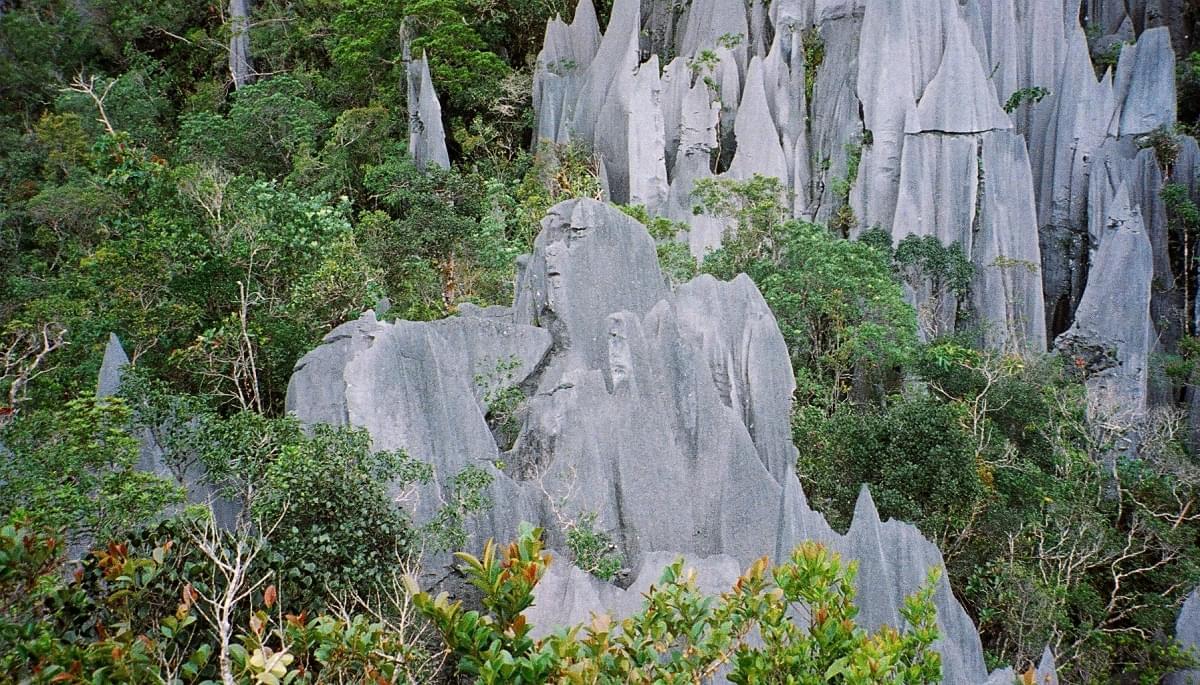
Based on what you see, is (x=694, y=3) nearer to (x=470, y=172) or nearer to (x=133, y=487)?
(x=470, y=172)

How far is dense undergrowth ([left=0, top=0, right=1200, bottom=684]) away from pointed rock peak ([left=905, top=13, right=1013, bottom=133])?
9.90 ft

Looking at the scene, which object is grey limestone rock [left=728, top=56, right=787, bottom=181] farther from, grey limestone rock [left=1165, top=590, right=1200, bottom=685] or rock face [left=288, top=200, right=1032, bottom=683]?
grey limestone rock [left=1165, top=590, right=1200, bottom=685]

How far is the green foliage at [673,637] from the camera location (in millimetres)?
4316

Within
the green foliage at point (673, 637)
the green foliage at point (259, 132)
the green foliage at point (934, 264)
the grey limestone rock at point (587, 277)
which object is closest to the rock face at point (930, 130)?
the green foliage at point (934, 264)

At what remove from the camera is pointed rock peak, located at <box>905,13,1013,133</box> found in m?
18.6

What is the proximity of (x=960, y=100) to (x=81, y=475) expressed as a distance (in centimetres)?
1745

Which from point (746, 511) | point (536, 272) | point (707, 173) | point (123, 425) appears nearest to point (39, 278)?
point (123, 425)

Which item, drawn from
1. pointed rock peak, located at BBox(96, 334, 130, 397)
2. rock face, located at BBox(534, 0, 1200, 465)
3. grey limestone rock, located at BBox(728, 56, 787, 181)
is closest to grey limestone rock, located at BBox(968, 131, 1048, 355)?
rock face, located at BBox(534, 0, 1200, 465)

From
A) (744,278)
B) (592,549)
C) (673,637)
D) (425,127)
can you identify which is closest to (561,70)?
(425,127)

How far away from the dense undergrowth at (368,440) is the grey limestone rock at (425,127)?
73cm

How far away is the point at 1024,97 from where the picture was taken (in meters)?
20.9

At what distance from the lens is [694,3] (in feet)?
76.3

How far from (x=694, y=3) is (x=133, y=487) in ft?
63.6

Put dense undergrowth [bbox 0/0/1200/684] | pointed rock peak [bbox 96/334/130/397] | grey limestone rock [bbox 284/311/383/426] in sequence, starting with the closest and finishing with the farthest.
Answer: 1. dense undergrowth [bbox 0/0/1200/684]
2. pointed rock peak [bbox 96/334/130/397]
3. grey limestone rock [bbox 284/311/383/426]
